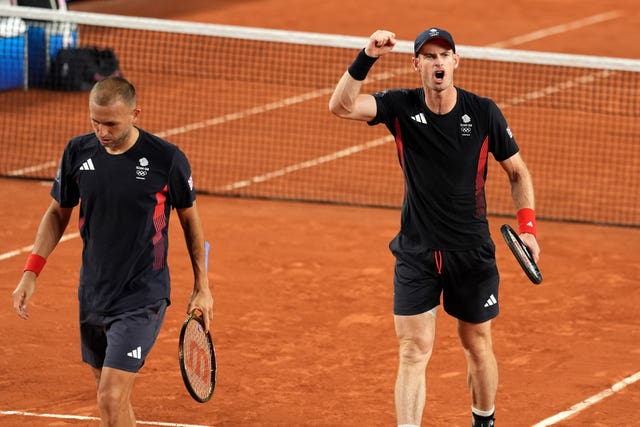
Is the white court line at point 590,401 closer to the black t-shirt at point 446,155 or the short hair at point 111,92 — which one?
the black t-shirt at point 446,155

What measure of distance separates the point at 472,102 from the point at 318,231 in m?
6.36

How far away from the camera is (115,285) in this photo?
303 inches

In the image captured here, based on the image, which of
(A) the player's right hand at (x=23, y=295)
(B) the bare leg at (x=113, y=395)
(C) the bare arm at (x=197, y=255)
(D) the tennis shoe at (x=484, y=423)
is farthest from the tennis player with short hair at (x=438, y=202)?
(A) the player's right hand at (x=23, y=295)

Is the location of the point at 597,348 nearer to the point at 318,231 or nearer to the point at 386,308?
the point at 386,308

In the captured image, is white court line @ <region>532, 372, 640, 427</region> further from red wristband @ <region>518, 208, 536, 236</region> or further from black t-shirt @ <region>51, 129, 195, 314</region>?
black t-shirt @ <region>51, 129, 195, 314</region>

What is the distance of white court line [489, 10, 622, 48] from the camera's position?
25.8m

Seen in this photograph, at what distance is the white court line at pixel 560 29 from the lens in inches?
1016

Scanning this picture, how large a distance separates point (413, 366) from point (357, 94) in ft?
5.79

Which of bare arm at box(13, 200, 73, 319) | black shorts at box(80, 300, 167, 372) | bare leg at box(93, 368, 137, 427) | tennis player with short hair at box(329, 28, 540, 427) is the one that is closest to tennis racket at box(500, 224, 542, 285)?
tennis player with short hair at box(329, 28, 540, 427)

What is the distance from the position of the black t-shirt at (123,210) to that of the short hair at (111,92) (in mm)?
343

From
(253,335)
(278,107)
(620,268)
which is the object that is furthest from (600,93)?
(253,335)

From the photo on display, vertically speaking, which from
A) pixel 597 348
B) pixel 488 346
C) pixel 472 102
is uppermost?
pixel 472 102

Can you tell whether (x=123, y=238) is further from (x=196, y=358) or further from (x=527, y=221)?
(x=527, y=221)

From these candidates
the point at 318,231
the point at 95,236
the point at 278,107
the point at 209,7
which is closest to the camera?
the point at 95,236
